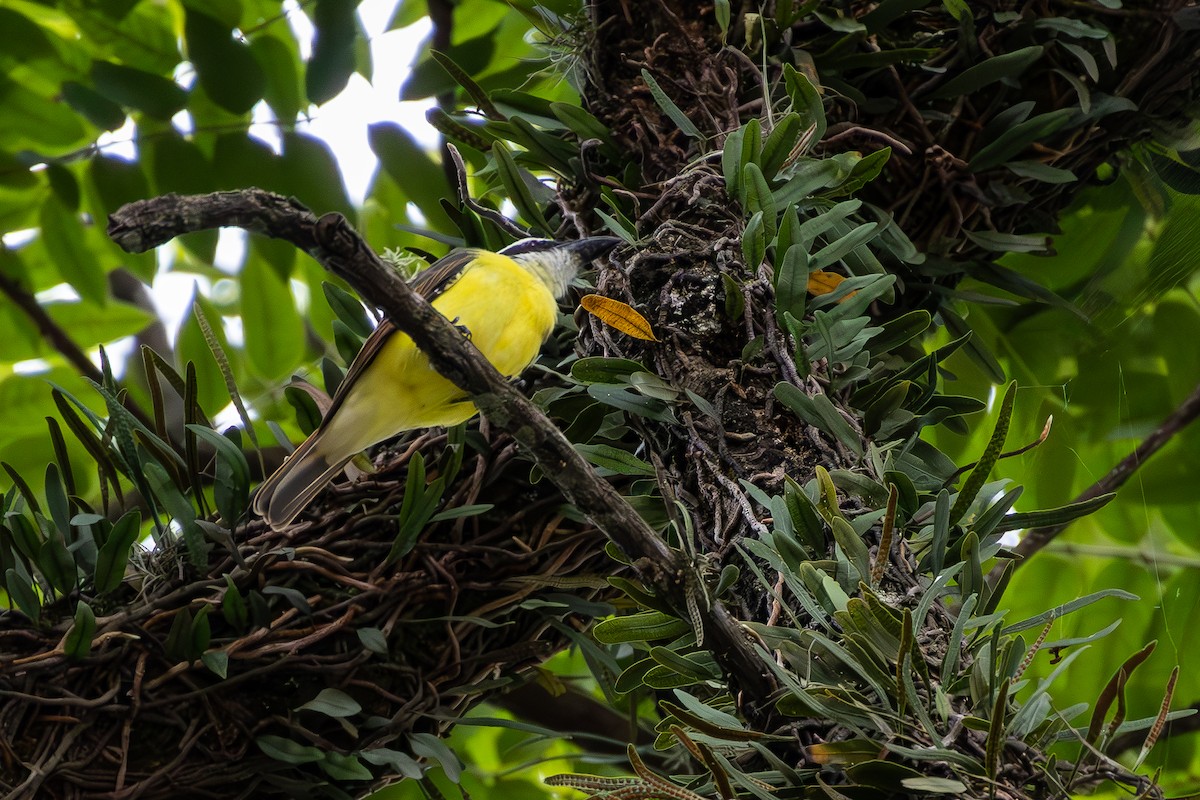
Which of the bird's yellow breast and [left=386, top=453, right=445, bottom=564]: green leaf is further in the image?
the bird's yellow breast

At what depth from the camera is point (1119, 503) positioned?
1.55m

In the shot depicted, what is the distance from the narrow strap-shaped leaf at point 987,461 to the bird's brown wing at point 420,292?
0.90 meters

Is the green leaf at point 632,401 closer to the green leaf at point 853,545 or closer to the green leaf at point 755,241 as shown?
the green leaf at point 755,241

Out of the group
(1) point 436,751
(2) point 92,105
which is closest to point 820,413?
(1) point 436,751

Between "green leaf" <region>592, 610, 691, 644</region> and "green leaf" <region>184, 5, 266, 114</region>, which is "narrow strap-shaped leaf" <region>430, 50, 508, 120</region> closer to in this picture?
"green leaf" <region>184, 5, 266, 114</region>

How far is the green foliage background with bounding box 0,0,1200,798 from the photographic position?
1396 millimetres

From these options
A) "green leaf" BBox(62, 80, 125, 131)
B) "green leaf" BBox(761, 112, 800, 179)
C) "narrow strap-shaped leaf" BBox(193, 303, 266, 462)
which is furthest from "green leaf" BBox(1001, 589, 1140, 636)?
"green leaf" BBox(62, 80, 125, 131)

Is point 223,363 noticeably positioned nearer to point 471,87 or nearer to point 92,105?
point 471,87

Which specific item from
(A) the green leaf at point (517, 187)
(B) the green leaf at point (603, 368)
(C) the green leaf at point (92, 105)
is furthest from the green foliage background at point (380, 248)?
(B) the green leaf at point (603, 368)

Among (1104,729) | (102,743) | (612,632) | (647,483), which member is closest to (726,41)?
(647,483)

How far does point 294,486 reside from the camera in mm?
1553

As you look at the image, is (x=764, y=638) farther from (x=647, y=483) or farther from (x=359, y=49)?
(x=359, y=49)

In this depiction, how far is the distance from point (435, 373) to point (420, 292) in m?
0.17

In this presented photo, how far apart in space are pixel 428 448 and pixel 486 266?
0.33 metres
